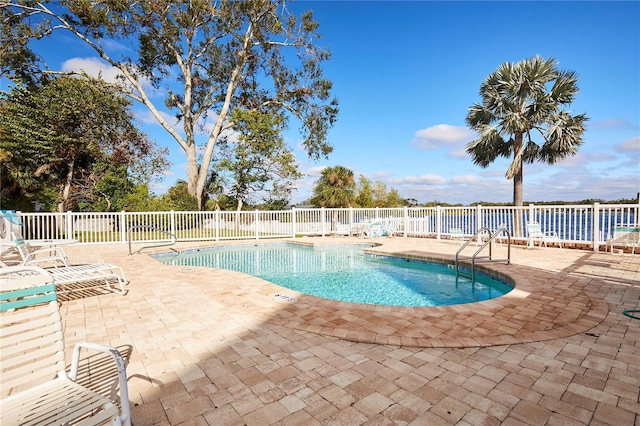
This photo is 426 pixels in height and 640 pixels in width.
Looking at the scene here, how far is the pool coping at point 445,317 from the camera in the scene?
279cm

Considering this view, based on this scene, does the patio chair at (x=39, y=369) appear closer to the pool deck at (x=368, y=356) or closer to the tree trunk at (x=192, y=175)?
the pool deck at (x=368, y=356)

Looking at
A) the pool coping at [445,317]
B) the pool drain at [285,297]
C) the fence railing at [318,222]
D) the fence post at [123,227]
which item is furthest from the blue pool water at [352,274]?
the fence post at [123,227]

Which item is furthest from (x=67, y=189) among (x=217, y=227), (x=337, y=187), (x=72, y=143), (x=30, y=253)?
(x=30, y=253)

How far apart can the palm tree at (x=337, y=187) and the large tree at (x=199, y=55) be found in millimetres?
1471

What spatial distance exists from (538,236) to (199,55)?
16933mm

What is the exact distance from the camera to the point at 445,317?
3311mm

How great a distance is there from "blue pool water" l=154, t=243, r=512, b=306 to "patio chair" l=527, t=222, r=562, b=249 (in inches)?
133

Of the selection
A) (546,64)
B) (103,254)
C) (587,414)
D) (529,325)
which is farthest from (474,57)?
(103,254)

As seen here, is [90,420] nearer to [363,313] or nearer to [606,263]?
[363,313]

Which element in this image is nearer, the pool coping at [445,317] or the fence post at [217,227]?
the pool coping at [445,317]

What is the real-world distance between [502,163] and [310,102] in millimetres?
10853

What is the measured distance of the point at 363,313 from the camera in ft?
11.4

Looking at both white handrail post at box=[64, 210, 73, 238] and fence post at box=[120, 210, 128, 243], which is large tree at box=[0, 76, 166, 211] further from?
fence post at box=[120, 210, 128, 243]

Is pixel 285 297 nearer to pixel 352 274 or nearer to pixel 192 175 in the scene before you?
pixel 352 274
